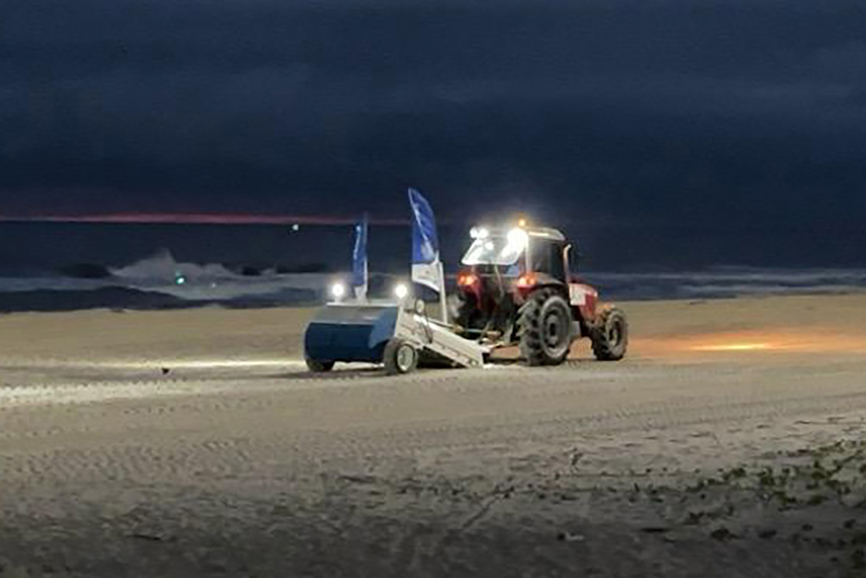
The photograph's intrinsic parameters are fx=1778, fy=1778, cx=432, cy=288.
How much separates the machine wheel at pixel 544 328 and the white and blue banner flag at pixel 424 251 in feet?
3.60

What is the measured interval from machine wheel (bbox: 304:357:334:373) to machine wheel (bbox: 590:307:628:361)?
3.53 m

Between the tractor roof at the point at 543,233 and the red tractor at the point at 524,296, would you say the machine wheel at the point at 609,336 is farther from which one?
the tractor roof at the point at 543,233

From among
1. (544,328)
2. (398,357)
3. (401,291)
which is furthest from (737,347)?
(398,357)

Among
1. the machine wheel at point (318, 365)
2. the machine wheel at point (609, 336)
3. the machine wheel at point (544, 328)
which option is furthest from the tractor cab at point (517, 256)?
the machine wheel at point (318, 365)

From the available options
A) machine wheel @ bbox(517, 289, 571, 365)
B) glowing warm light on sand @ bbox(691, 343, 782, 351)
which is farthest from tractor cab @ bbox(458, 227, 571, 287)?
glowing warm light on sand @ bbox(691, 343, 782, 351)

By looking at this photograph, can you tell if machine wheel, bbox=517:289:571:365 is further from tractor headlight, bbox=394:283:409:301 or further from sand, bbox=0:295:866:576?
tractor headlight, bbox=394:283:409:301

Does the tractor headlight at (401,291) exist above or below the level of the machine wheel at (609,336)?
above

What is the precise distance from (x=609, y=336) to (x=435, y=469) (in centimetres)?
1009

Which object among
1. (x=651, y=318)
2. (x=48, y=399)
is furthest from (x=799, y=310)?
(x=48, y=399)

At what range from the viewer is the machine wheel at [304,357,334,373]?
18869 mm

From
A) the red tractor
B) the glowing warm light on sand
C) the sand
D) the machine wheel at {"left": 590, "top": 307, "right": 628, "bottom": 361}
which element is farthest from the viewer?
the glowing warm light on sand

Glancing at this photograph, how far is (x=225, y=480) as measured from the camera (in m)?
10.8

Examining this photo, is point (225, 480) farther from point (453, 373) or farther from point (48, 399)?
point (453, 373)

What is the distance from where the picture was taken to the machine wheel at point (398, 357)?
18156mm
